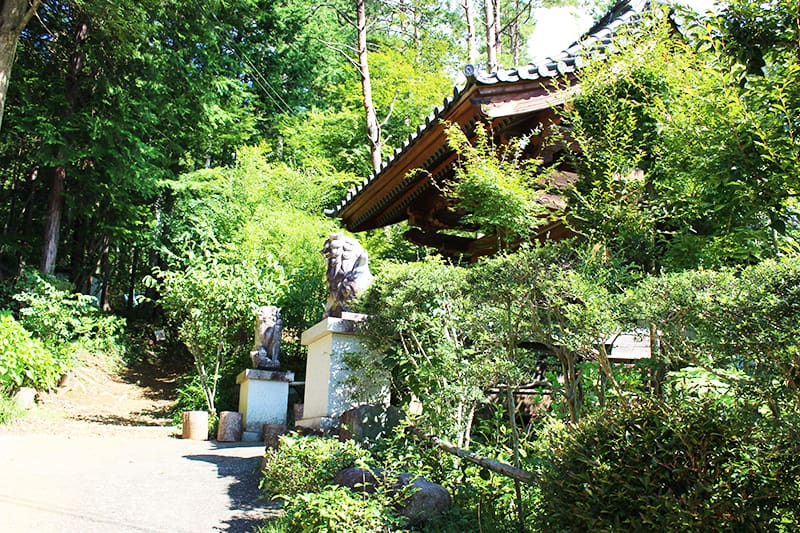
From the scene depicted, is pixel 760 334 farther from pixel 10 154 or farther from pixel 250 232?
pixel 10 154

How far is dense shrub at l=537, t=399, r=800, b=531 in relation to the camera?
2.26m

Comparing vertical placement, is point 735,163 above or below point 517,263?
above

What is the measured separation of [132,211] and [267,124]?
629cm

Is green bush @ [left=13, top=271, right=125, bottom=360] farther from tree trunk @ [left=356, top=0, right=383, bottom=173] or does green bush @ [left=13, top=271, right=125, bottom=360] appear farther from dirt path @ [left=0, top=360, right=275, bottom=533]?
tree trunk @ [left=356, top=0, right=383, bottom=173]

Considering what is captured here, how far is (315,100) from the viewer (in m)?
21.1

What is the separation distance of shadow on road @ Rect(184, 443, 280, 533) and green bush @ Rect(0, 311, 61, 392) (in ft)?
18.1

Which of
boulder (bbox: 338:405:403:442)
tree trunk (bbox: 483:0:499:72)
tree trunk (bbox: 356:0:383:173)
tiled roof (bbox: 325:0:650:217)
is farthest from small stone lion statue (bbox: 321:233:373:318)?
tree trunk (bbox: 483:0:499:72)

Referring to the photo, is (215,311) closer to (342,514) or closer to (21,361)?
(21,361)

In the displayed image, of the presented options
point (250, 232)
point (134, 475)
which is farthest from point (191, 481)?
point (250, 232)

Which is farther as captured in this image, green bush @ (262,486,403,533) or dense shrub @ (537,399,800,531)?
green bush @ (262,486,403,533)

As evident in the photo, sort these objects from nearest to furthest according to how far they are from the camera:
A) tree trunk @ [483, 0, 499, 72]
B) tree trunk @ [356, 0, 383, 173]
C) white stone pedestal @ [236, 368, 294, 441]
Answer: white stone pedestal @ [236, 368, 294, 441], tree trunk @ [356, 0, 383, 173], tree trunk @ [483, 0, 499, 72]

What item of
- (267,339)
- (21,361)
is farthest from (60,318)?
(267,339)

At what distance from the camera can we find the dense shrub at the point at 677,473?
7.41ft

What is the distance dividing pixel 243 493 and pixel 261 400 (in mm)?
4224
